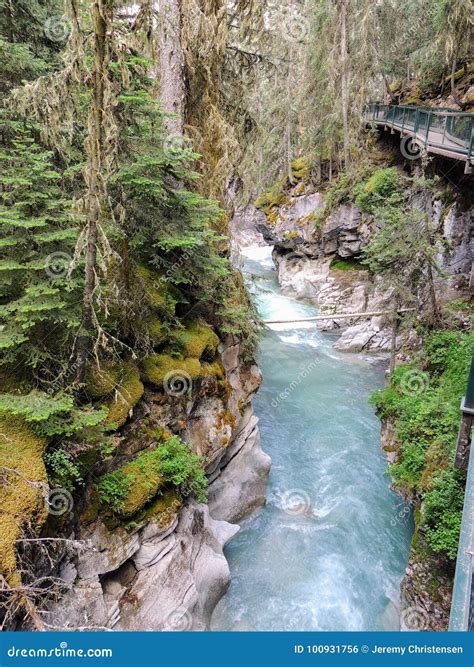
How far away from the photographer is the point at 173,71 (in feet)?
26.2

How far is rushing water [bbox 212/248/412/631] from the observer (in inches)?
299

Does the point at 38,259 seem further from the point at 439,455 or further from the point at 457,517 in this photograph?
the point at 439,455

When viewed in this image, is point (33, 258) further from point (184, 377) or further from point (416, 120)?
point (416, 120)

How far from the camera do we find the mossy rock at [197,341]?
25.3ft

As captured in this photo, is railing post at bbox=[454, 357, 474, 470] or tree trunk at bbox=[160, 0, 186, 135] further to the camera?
tree trunk at bbox=[160, 0, 186, 135]

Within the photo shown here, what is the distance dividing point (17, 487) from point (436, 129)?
50.0ft

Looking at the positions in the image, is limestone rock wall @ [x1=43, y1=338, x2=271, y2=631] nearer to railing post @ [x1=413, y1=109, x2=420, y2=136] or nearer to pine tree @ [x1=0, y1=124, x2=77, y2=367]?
pine tree @ [x1=0, y1=124, x2=77, y2=367]

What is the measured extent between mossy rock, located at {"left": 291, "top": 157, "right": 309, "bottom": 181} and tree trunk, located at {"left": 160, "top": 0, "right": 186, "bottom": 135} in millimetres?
20088

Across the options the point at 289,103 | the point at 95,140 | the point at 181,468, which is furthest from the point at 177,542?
the point at 289,103

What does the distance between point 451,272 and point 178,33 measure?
10.5m

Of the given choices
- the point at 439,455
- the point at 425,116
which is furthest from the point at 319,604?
the point at 425,116

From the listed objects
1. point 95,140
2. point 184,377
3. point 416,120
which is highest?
point 416,120

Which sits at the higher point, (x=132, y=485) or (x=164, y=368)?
(x=164, y=368)

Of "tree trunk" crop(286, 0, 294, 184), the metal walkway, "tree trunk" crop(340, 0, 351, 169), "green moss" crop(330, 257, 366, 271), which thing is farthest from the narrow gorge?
"tree trunk" crop(286, 0, 294, 184)
